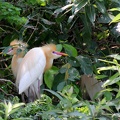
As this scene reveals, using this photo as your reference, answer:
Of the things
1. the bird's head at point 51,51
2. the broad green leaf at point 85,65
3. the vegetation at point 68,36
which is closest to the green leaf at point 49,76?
the vegetation at point 68,36

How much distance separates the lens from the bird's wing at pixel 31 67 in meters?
3.10

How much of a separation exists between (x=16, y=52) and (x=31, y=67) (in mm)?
169

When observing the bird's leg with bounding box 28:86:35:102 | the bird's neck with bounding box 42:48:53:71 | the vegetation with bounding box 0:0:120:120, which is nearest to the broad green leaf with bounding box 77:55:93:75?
the vegetation with bounding box 0:0:120:120

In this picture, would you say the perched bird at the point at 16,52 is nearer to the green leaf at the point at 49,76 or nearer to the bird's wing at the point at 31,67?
the bird's wing at the point at 31,67

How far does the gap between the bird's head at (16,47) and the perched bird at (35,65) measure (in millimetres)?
61

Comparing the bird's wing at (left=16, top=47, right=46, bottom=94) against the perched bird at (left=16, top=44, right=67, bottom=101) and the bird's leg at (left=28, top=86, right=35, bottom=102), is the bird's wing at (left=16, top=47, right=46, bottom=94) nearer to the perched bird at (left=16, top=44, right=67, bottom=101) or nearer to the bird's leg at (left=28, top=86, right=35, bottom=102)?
the perched bird at (left=16, top=44, right=67, bottom=101)

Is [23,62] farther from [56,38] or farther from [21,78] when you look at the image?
[56,38]

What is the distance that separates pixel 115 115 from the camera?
183 centimetres

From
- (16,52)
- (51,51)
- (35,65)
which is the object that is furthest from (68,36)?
(16,52)

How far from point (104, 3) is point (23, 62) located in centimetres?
70

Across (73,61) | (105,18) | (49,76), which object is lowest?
(49,76)

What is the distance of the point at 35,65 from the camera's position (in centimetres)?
315

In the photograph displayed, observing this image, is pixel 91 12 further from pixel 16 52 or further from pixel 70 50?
pixel 16 52

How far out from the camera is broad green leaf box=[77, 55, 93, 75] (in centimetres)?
299
